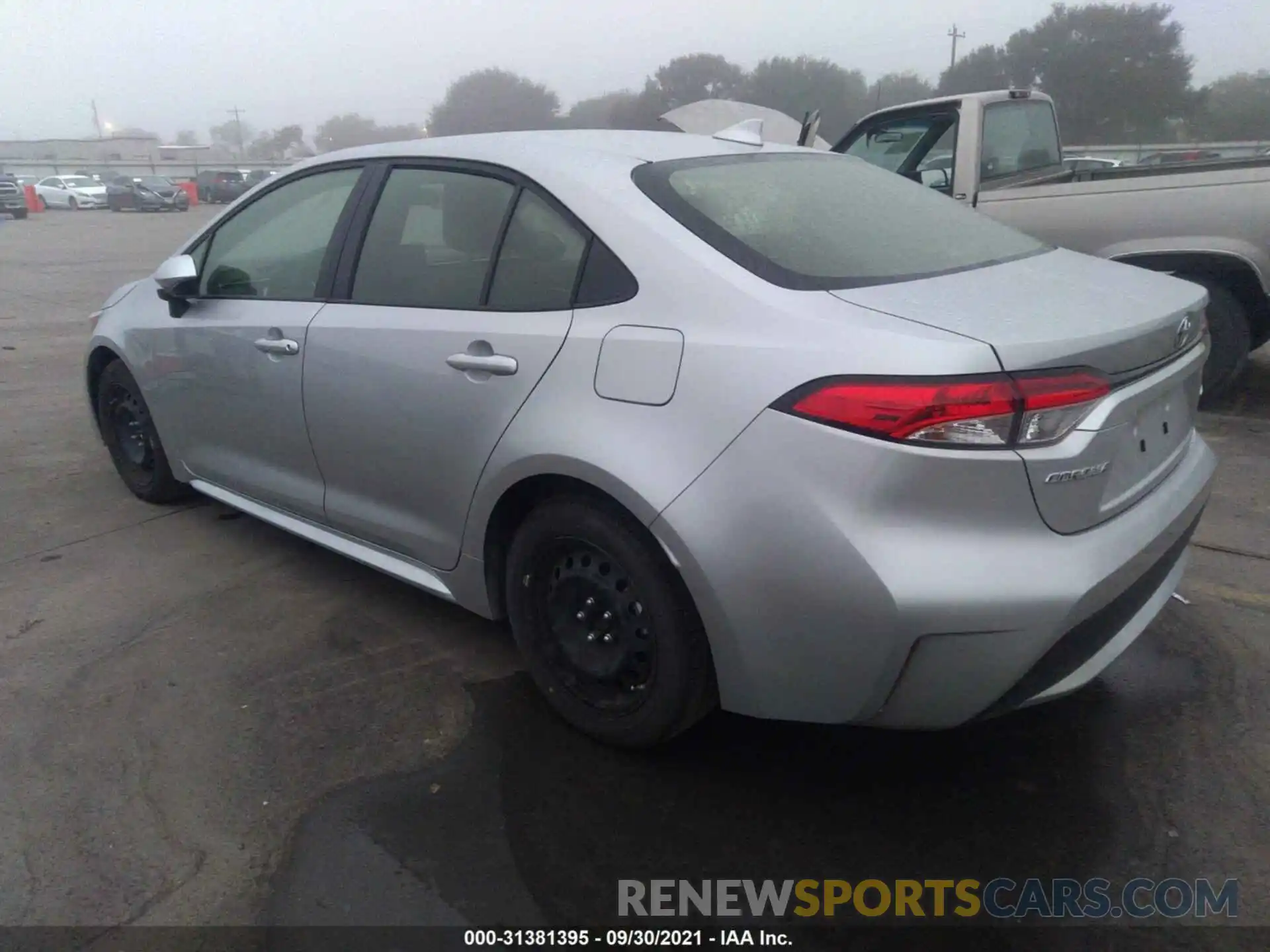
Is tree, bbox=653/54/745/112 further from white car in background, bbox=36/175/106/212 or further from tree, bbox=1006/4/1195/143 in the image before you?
white car in background, bbox=36/175/106/212

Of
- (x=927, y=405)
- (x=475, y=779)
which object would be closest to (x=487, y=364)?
(x=475, y=779)

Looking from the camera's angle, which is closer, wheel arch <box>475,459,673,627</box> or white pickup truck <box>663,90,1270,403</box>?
wheel arch <box>475,459,673,627</box>

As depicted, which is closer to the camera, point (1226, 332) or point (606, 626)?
point (606, 626)

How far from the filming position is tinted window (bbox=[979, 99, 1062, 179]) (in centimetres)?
650

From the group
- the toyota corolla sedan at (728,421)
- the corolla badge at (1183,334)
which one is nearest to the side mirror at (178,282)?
the toyota corolla sedan at (728,421)

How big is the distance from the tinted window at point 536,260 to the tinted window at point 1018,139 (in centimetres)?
451

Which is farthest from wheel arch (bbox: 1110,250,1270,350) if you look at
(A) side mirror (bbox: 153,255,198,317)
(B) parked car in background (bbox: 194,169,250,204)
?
(B) parked car in background (bbox: 194,169,250,204)

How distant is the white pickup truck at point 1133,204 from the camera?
518 cm

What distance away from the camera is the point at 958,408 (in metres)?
1.99

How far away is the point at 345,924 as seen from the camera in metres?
2.15

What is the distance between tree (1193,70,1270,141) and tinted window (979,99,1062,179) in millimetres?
30902

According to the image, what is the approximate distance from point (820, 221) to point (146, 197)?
134 feet

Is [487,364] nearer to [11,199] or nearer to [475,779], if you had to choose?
[475,779]

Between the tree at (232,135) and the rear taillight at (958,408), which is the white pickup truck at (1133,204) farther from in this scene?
the tree at (232,135)
